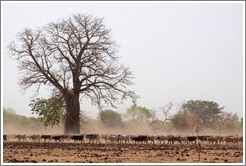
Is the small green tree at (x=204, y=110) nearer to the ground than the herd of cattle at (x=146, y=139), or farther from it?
farther from it

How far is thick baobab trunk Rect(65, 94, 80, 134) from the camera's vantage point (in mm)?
29203

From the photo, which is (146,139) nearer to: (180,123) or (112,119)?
(180,123)

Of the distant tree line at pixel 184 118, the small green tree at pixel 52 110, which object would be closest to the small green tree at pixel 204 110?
the distant tree line at pixel 184 118

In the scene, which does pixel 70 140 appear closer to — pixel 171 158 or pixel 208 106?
pixel 171 158

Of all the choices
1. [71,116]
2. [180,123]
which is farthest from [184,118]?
[71,116]

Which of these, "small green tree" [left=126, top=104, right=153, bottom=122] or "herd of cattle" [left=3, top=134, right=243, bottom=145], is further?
"small green tree" [left=126, top=104, right=153, bottom=122]

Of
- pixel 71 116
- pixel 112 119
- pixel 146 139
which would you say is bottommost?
pixel 146 139

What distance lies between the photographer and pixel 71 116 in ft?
95.7

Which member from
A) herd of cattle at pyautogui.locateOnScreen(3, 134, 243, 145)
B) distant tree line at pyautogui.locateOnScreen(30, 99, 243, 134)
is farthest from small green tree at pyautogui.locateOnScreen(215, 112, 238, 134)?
herd of cattle at pyautogui.locateOnScreen(3, 134, 243, 145)

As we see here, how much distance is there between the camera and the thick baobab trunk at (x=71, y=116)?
95.8 feet

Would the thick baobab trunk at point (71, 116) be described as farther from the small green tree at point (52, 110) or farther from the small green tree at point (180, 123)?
the small green tree at point (180, 123)

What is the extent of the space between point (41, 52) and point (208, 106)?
2842 centimetres

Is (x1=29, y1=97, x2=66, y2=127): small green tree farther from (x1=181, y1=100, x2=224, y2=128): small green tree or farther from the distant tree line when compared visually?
(x1=181, y1=100, x2=224, y2=128): small green tree

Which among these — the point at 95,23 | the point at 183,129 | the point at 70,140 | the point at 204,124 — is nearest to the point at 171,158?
the point at 70,140
